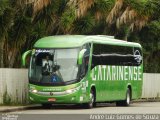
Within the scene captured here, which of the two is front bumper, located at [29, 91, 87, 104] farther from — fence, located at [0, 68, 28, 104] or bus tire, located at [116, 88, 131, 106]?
bus tire, located at [116, 88, 131, 106]

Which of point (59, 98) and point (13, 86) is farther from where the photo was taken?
point (13, 86)

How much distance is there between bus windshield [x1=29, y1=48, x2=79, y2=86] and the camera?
3231 cm

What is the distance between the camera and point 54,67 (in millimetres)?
32562

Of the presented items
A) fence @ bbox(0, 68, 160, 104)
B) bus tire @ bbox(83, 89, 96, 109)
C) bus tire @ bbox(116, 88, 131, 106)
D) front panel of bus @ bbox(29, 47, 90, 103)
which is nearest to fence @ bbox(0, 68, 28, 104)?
fence @ bbox(0, 68, 160, 104)

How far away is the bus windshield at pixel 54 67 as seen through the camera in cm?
3231

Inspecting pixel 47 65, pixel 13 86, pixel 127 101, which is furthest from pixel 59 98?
pixel 127 101

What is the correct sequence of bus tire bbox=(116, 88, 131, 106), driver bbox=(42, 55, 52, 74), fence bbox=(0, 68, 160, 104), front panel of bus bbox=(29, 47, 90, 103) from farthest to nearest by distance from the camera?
1. bus tire bbox=(116, 88, 131, 106)
2. fence bbox=(0, 68, 160, 104)
3. driver bbox=(42, 55, 52, 74)
4. front panel of bus bbox=(29, 47, 90, 103)

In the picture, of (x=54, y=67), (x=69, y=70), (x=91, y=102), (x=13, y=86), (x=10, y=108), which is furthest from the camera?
(x=13, y=86)

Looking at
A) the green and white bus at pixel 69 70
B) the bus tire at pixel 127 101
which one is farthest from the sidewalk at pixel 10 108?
the bus tire at pixel 127 101

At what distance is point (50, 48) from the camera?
33.0 meters

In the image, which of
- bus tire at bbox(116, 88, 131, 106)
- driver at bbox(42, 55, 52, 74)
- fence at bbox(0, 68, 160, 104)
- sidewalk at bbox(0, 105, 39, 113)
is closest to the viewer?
sidewalk at bbox(0, 105, 39, 113)

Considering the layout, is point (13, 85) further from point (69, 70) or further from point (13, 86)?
point (69, 70)

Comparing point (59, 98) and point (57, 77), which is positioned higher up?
point (57, 77)

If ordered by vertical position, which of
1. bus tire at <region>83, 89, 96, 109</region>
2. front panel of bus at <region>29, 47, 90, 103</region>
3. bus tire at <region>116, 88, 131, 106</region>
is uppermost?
front panel of bus at <region>29, 47, 90, 103</region>
